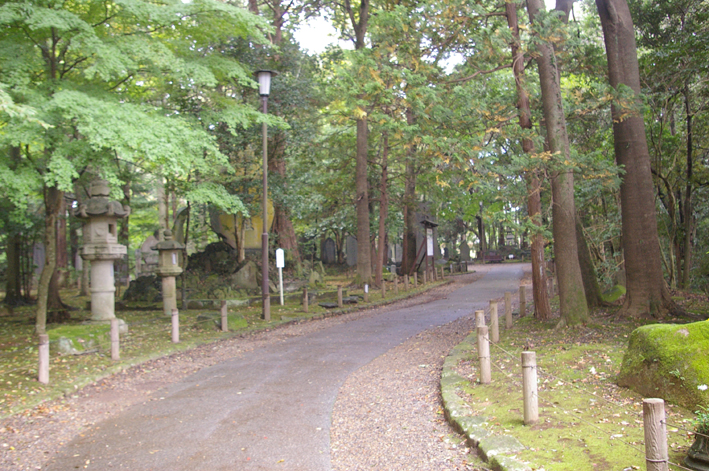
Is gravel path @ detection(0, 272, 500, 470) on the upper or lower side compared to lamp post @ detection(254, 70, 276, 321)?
lower

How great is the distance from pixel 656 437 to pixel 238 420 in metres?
4.72

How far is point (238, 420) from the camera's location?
6.45 metres

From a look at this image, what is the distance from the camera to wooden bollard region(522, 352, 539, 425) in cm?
516

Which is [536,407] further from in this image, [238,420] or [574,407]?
[238,420]

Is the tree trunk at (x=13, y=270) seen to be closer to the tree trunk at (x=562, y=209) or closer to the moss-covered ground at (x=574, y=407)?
the moss-covered ground at (x=574, y=407)

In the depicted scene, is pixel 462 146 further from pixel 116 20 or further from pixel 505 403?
pixel 116 20

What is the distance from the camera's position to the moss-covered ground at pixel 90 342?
809cm

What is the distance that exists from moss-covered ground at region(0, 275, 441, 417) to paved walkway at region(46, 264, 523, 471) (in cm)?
165

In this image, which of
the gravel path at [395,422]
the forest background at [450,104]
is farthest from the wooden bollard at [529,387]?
the forest background at [450,104]

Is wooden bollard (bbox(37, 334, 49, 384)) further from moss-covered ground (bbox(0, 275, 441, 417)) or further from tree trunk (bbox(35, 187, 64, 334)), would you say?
tree trunk (bbox(35, 187, 64, 334))

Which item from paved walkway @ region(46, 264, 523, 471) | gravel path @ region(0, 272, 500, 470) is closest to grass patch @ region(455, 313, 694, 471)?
gravel path @ region(0, 272, 500, 470)

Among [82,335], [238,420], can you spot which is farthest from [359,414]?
[82,335]

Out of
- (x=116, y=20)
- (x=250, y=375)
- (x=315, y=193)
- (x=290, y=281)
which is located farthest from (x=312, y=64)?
(x=250, y=375)

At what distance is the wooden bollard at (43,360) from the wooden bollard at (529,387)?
23.9 feet
